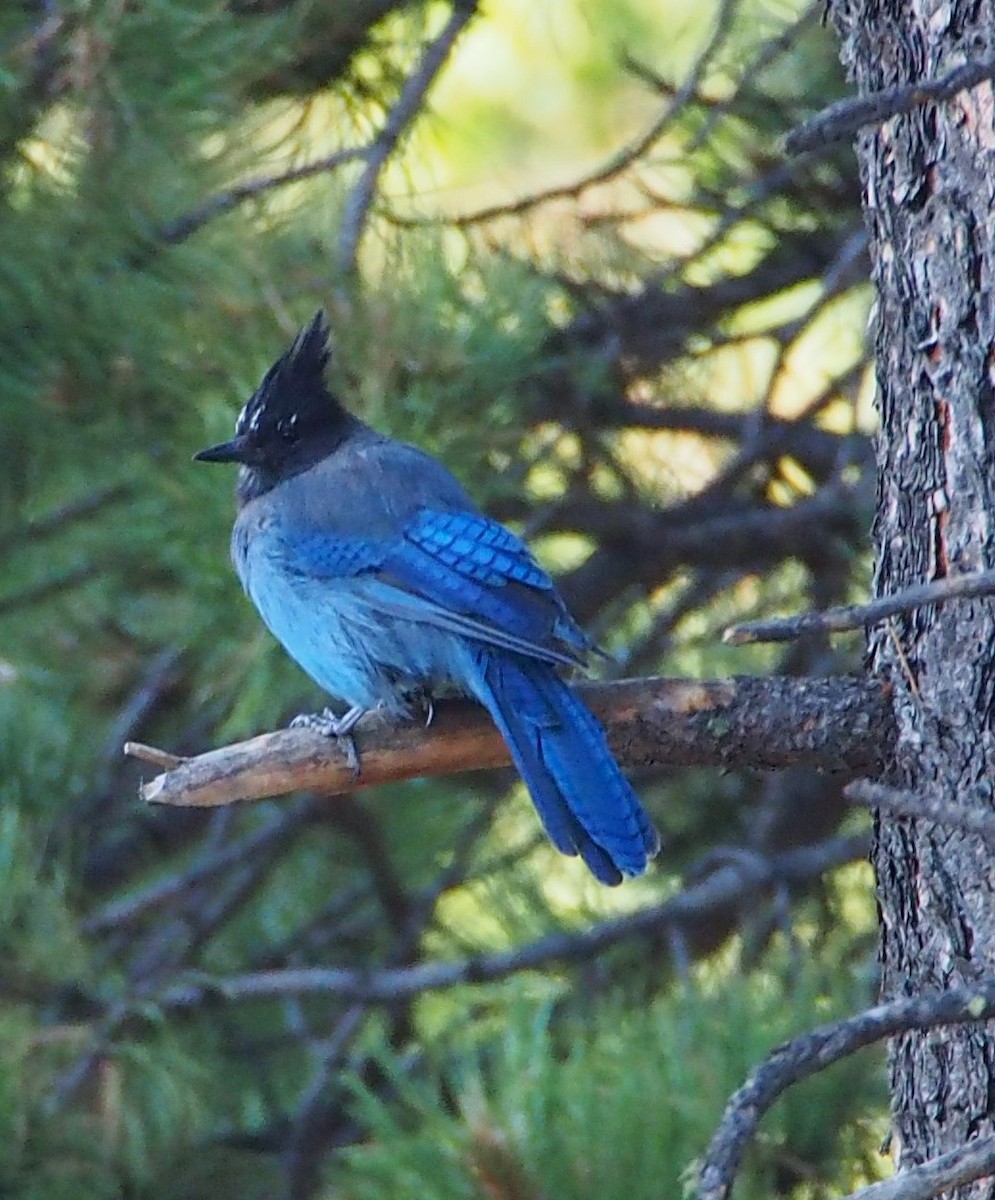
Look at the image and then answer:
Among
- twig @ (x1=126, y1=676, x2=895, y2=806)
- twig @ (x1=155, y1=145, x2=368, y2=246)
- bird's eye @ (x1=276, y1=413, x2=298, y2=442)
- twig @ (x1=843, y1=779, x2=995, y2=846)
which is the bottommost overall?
twig @ (x1=843, y1=779, x2=995, y2=846)

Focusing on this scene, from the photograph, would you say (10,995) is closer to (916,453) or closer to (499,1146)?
(499,1146)

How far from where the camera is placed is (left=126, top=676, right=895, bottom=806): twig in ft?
5.98

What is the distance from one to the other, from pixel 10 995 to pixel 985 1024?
4.70 ft

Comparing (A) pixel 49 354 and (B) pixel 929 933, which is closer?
(B) pixel 929 933

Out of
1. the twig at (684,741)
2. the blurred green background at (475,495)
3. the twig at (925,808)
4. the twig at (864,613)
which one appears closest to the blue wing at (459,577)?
the blurred green background at (475,495)

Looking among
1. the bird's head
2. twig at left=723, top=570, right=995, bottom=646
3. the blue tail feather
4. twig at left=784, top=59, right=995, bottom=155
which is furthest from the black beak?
twig at left=784, top=59, right=995, bottom=155

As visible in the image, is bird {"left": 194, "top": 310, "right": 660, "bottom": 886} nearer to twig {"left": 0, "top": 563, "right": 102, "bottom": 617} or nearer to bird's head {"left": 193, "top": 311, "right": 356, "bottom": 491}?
bird's head {"left": 193, "top": 311, "right": 356, "bottom": 491}

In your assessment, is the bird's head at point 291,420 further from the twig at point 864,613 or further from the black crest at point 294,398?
the twig at point 864,613

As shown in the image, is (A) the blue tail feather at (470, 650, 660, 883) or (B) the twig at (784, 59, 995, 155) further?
(A) the blue tail feather at (470, 650, 660, 883)

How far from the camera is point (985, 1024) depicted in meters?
1.72

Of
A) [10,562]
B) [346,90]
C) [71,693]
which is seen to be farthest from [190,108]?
[71,693]

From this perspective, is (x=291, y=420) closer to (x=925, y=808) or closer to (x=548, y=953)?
(x=548, y=953)

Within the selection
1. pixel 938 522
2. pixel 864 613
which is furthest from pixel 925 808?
pixel 938 522

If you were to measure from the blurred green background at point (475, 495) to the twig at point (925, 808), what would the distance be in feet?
2.82
